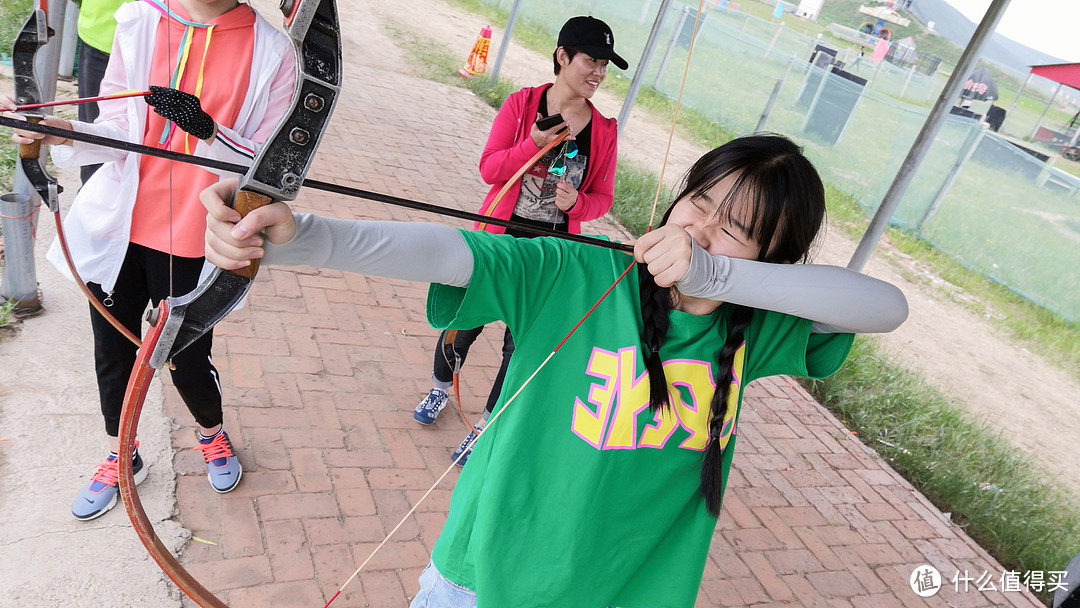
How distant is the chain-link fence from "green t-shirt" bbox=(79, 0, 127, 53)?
8.66m

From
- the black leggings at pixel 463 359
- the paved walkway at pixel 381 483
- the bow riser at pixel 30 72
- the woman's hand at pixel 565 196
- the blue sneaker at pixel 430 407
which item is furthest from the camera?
the blue sneaker at pixel 430 407

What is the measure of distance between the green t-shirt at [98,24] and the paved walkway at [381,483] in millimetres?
1262

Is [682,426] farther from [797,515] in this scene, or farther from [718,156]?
[797,515]

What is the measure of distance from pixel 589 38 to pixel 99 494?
2.27m

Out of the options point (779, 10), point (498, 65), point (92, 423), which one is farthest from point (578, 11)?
point (779, 10)

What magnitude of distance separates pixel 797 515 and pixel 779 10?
2860 centimetres

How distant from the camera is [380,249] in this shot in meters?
1.07

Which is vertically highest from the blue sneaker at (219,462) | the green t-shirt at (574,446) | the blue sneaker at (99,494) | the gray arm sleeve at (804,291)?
the gray arm sleeve at (804,291)

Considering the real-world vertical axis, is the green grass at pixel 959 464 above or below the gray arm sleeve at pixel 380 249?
below

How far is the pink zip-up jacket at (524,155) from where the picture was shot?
8.38ft

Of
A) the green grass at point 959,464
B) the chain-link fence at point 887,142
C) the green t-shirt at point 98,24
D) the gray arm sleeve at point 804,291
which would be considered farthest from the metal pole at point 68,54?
the chain-link fence at point 887,142

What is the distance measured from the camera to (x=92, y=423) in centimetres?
249

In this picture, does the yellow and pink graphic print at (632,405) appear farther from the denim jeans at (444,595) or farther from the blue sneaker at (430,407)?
the blue sneaker at (430,407)

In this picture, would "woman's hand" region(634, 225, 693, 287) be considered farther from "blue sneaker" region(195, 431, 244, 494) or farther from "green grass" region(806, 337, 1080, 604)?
"green grass" region(806, 337, 1080, 604)
